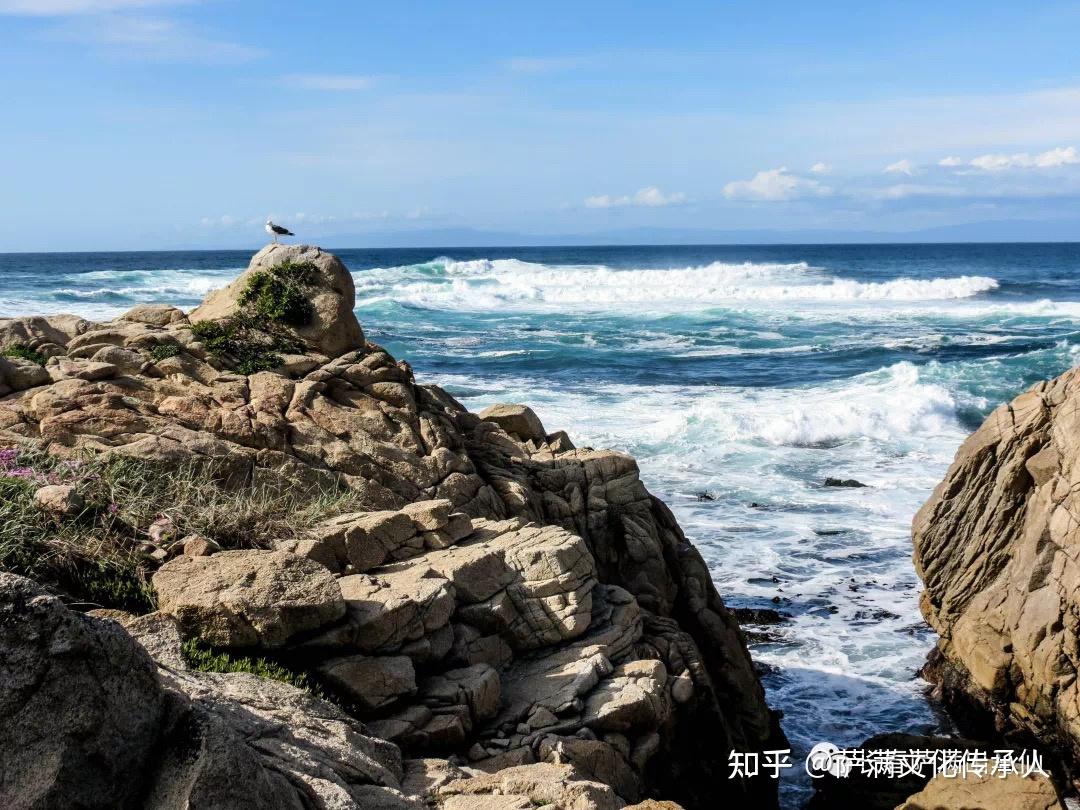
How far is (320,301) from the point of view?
1368cm

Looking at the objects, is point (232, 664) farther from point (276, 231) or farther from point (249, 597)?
point (276, 231)

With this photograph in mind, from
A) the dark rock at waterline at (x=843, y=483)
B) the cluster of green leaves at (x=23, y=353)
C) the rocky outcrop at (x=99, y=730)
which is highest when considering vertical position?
the cluster of green leaves at (x=23, y=353)

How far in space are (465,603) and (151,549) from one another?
273 centimetres

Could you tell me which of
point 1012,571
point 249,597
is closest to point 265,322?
Result: point 249,597

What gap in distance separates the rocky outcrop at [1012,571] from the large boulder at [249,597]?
24.5ft

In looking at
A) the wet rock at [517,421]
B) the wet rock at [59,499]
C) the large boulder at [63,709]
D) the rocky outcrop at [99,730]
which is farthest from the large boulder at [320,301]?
the large boulder at [63,709]

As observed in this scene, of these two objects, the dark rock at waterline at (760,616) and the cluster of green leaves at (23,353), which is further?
the dark rock at waterline at (760,616)

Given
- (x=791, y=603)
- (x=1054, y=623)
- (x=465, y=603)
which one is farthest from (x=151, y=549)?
(x=791, y=603)

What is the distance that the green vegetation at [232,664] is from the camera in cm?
724

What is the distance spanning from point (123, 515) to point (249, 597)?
72.3 inches

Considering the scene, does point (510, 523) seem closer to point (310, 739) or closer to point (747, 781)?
point (747, 781)

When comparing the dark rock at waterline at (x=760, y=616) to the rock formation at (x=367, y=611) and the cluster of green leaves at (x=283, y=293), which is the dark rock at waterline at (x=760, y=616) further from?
the cluster of green leaves at (x=283, y=293)

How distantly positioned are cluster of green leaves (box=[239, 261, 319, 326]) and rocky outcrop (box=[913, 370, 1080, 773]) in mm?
8637

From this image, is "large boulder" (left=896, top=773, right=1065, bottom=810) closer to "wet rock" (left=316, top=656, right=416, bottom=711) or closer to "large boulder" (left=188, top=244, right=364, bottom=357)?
"wet rock" (left=316, top=656, right=416, bottom=711)
